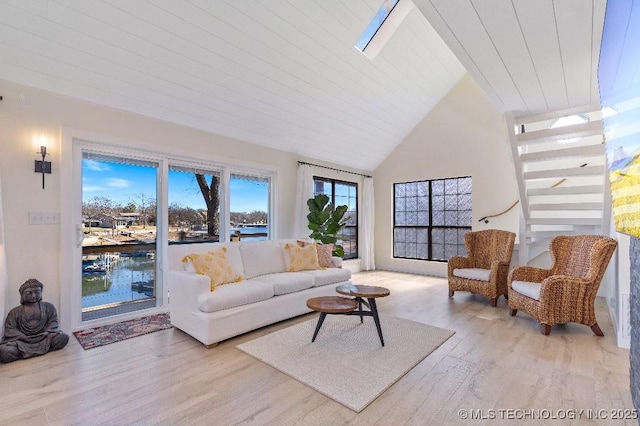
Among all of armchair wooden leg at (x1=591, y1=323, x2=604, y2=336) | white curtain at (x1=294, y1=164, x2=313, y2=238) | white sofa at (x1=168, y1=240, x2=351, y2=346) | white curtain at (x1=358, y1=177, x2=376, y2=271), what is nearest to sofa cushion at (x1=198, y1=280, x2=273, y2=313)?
white sofa at (x1=168, y1=240, x2=351, y2=346)

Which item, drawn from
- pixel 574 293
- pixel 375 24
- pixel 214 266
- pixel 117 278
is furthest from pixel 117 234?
pixel 574 293

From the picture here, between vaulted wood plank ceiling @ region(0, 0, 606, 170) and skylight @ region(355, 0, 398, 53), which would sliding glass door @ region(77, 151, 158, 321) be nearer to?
vaulted wood plank ceiling @ region(0, 0, 606, 170)

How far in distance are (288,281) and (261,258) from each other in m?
0.56

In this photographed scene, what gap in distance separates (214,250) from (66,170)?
5.46ft

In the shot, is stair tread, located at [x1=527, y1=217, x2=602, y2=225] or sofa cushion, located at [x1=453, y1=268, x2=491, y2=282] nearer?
stair tread, located at [x1=527, y1=217, x2=602, y2=225]

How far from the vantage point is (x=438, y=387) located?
6.93ft

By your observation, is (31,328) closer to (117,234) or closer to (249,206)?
(117,234)

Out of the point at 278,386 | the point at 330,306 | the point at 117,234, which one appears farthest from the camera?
the point at 117,234

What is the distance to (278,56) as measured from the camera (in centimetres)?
360

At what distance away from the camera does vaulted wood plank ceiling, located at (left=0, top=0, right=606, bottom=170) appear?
7.09ft

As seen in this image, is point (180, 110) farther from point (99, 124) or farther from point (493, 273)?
point (493, 273)

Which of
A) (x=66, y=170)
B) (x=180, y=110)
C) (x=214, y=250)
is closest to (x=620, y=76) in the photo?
(x=214, y=250)

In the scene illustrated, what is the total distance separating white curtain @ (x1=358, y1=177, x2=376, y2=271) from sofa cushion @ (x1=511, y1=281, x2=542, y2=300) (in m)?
3.41

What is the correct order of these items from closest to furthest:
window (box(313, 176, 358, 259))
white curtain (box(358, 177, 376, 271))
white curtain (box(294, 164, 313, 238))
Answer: white curtain (box(294, 164, 313, 238)), window (box(313, 176, 358, 259)), white curtain (box(358, 177, 376, 271))
